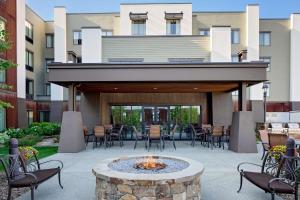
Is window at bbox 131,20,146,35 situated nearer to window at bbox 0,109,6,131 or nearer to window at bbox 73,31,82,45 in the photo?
window at bbox 73,31,82,45

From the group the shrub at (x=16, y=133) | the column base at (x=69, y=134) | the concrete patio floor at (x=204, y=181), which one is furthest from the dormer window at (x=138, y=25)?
the concrete patio floor at (x=204, y=181)

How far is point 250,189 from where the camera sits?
649 centimetres

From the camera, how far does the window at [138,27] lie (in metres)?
26.0

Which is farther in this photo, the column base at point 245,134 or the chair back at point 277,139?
the column base at point 245,134

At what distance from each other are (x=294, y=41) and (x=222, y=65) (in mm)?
20406

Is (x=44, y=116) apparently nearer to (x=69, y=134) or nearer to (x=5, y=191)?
(x=69, y=134)

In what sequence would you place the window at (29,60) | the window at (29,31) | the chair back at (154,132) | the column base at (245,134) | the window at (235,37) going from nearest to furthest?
the column base at (245,134) → the chair back at (154,132) → the window at (29,31) → the window at (29,60) → the window at (235,37)

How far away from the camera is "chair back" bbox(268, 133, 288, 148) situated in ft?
32.4

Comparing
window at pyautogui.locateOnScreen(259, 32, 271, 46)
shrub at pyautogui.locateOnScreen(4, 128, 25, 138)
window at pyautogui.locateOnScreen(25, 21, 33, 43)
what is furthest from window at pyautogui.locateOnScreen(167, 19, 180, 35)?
shrub at pyautogui.locateOnScreen(4, 128, 25, 138)

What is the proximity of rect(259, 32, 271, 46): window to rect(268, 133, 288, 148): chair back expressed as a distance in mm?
20191

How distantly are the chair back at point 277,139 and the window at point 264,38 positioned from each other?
795 inches

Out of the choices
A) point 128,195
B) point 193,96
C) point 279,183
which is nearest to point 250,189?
point 279,183

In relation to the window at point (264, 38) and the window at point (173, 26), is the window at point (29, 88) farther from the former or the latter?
the window at point (264, 38)

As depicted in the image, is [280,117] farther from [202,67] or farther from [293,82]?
[202,67]
